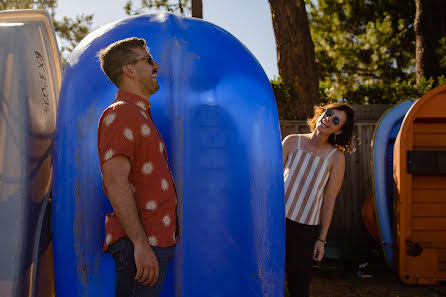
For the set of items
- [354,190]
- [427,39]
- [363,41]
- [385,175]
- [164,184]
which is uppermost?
[363,41]

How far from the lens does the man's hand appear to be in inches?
54.1

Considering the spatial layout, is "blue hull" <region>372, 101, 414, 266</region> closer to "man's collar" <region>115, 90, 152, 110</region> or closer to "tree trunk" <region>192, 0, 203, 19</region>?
"tree trunk" <region>192, 0, 203, 19</region>

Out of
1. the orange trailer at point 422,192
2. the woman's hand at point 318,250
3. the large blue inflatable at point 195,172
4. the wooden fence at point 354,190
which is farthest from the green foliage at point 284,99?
the large blue inflatable at point 195,172

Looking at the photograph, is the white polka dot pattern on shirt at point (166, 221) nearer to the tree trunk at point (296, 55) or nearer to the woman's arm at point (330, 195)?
the woman's arm at point (330, 195)

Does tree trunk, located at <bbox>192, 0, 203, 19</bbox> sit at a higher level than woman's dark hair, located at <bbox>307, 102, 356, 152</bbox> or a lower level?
higher

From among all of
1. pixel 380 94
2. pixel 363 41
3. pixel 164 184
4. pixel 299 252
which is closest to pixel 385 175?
pixel 299 252

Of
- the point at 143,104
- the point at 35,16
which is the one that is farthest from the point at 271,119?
the point at 35,16

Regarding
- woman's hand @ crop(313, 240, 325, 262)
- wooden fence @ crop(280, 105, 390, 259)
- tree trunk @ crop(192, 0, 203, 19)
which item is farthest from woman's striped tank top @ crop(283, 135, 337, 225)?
tree trunk @ crop(192, 0, 203, 19)

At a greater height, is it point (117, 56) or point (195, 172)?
point (117, 56)

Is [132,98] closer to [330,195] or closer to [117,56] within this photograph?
[117,56]

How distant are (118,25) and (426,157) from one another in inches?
137

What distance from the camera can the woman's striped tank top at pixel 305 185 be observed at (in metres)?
2.50

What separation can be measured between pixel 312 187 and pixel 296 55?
433 cm

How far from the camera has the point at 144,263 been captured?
1375 mm
